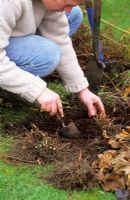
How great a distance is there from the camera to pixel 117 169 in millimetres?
2590

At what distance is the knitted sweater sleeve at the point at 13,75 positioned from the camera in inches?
112

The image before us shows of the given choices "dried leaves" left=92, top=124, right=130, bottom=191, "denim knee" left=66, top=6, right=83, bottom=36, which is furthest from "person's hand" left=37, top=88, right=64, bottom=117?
"denim knee" left=66, top=6, right=83, bottom=36

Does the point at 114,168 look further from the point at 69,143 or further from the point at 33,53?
the point at 33,53

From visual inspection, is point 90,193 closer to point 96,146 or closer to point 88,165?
point 88,165

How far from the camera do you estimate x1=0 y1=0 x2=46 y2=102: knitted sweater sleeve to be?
285 cm

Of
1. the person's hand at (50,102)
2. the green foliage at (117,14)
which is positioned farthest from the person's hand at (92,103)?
the green foliage at (117,14)

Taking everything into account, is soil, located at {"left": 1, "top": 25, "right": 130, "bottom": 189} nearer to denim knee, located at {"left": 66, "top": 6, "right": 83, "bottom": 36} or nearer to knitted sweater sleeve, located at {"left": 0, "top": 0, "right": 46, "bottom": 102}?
knitted sweater sleeve, located at {"left": 0, "top": 0, "right": 46, "bottom": 102}

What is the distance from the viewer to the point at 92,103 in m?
3.14

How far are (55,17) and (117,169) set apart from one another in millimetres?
1197

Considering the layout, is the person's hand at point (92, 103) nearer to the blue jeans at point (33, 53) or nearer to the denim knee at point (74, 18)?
the blue jeans at point (33, 53)

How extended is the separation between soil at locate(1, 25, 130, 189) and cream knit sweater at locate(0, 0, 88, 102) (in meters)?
0.22

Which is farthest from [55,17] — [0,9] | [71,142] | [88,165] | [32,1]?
[88,165]

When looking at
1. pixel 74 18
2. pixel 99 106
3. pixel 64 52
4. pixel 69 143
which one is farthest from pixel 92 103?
pixel 74 18

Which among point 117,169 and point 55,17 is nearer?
point 117,169
